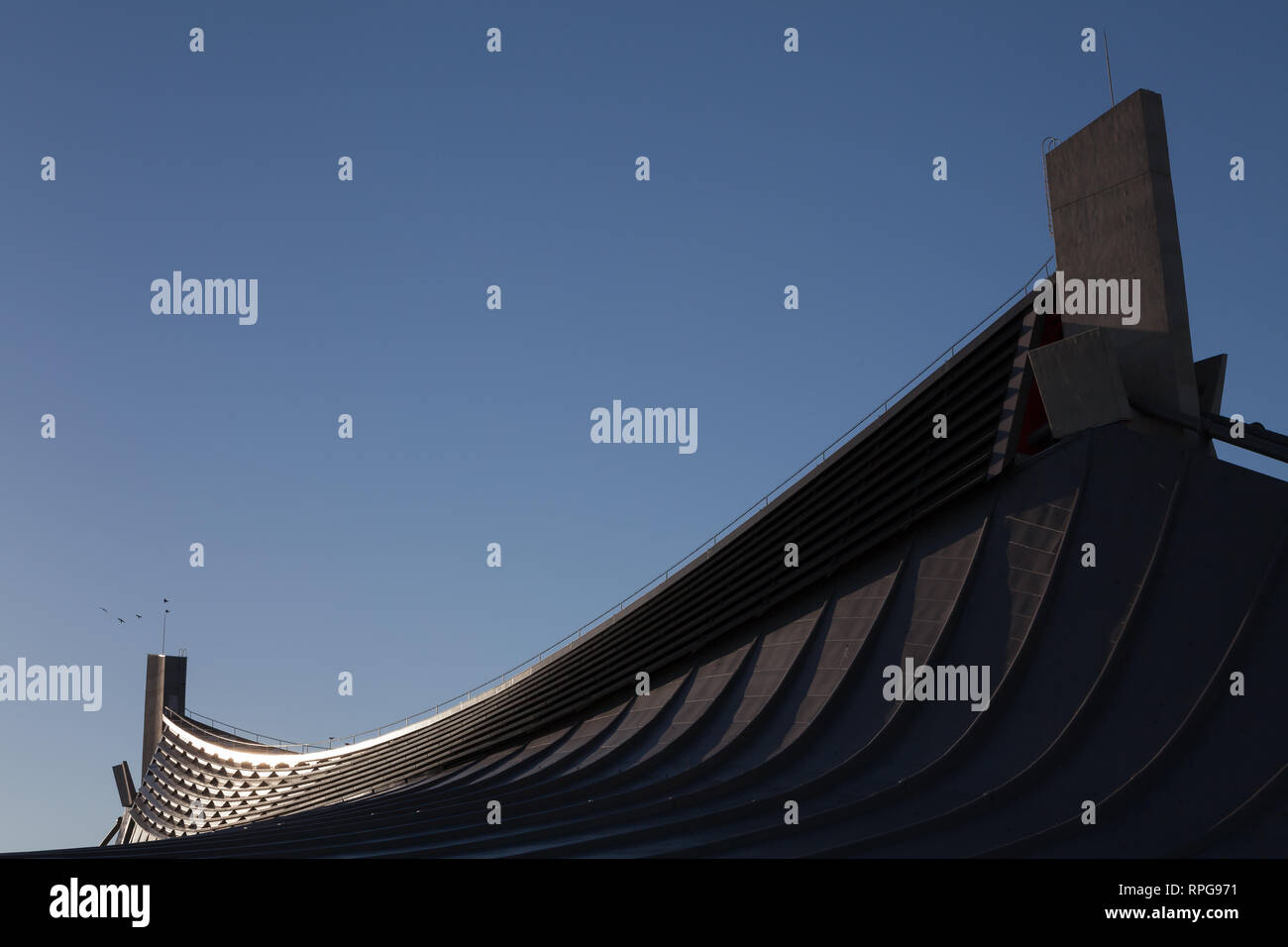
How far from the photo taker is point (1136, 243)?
2241 centimetres

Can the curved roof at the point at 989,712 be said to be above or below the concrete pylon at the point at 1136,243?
below

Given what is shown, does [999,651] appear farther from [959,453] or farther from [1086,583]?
[959,453]

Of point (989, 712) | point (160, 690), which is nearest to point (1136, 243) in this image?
point (989, 712)

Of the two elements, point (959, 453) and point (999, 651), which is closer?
point (999, 651)

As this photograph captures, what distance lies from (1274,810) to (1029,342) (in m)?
9.94

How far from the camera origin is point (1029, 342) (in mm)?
22891

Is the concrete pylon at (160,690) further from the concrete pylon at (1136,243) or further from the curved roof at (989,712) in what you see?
the concrete pylon at (1136,243)

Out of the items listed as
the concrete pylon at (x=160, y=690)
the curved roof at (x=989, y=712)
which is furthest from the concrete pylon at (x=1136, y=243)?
the concrete pylon at (x=160, y=690)

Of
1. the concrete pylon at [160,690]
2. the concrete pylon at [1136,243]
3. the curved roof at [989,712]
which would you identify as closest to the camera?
the curved roof at [989,712]

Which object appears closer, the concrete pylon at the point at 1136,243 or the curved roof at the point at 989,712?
the curved roof at the point at 989,712

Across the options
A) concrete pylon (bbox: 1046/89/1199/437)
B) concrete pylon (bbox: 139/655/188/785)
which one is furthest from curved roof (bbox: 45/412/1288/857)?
concrete pylon (bbox: 139/655/188/785)

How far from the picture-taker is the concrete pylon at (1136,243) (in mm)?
22000
